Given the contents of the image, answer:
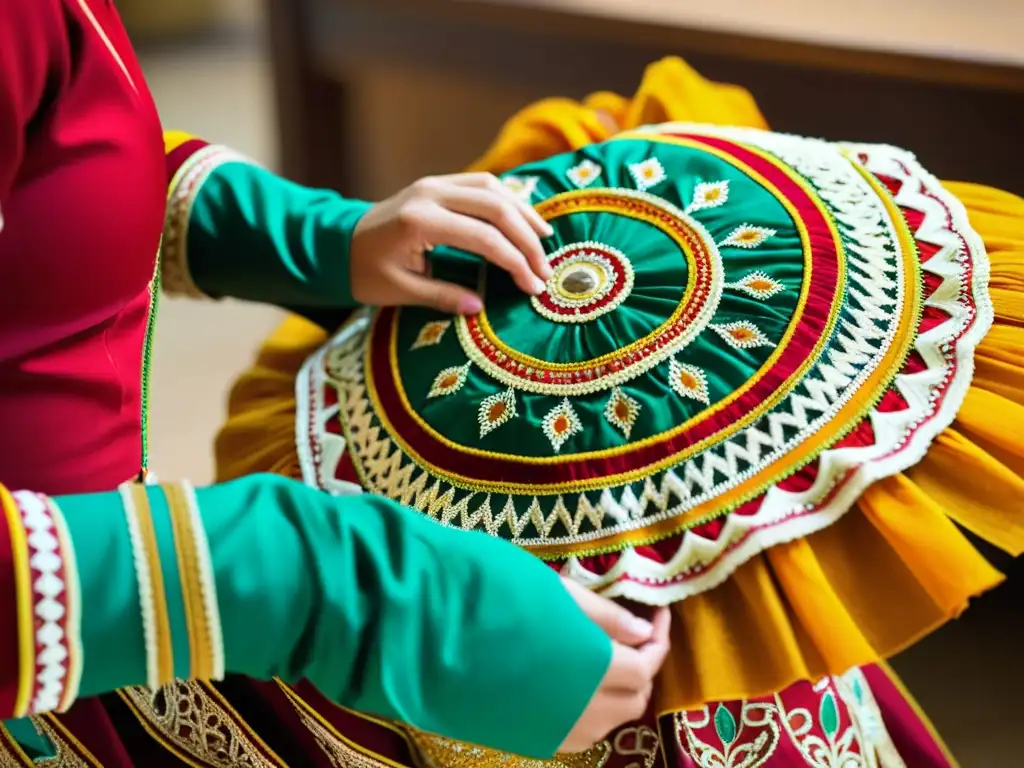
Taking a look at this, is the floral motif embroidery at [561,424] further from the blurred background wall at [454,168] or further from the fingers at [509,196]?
the blurred background wall at [454,168]

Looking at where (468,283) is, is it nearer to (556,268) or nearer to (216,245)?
(556,268)

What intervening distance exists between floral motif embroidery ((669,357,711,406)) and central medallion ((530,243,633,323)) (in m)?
0.06

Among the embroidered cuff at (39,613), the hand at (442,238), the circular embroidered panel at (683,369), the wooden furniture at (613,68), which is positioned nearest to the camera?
the embroidered cuff at (39,613)

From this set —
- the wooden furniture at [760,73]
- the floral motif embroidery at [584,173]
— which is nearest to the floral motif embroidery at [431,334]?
the floral motif embroidery at [584,173]

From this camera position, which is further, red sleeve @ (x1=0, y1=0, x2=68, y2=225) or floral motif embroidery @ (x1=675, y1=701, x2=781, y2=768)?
floral motif embroidery @ (x1=675, y1=701, x2=781, y2=768)

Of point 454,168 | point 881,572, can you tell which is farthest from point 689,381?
point 454,168

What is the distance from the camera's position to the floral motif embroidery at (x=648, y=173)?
0.59 metres

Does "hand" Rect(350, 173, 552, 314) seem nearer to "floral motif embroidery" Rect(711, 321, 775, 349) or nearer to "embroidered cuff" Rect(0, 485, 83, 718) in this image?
"floral motif embroidery" Rect(711, 321, 775, 349)

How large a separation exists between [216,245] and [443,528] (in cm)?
32

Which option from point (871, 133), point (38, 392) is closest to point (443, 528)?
point (38, 392)

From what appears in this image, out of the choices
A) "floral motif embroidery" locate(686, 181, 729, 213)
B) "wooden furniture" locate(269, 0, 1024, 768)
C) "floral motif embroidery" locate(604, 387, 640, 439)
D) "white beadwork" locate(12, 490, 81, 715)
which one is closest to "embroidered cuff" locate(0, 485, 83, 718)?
"white beadwork" locate(12, 490, 81, 715)

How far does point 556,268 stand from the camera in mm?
582

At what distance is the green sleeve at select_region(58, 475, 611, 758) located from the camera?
39cm

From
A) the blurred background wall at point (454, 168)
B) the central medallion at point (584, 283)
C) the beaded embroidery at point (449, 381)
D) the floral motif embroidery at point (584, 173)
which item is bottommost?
the blurred background wall at point (454, 168)
